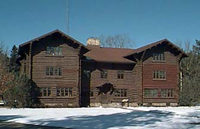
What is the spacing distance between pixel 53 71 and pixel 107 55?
850cm

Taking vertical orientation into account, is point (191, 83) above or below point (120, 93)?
above

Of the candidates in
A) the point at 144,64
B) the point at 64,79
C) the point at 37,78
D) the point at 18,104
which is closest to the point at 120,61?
the point at 144,64

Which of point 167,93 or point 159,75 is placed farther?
point 167,93

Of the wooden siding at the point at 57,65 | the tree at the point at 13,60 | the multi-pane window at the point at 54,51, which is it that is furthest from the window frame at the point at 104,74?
the tree at the point at 13,60

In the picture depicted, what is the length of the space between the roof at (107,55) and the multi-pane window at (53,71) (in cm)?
505

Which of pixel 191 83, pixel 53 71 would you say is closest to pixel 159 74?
pixel 191 83

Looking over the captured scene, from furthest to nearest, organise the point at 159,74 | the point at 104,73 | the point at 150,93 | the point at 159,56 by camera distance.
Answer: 1. the point at 159,56
2. the point at 159,74
3. the point at 150,93
4. the point at 104,73

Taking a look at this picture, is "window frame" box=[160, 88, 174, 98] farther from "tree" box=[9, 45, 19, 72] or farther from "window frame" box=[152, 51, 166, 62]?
"tree" box=[9, 45, 19, 72]

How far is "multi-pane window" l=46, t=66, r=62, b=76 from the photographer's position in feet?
108

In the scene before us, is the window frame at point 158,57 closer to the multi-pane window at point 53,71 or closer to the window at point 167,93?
the window at point 167,93

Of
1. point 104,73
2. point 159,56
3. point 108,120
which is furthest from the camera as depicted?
point 159,56

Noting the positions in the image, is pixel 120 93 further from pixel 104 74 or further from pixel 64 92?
pixel 64 92

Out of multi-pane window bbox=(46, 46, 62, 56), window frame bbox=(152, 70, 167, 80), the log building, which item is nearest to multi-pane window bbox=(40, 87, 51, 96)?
the log building

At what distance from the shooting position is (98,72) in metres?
35.9
